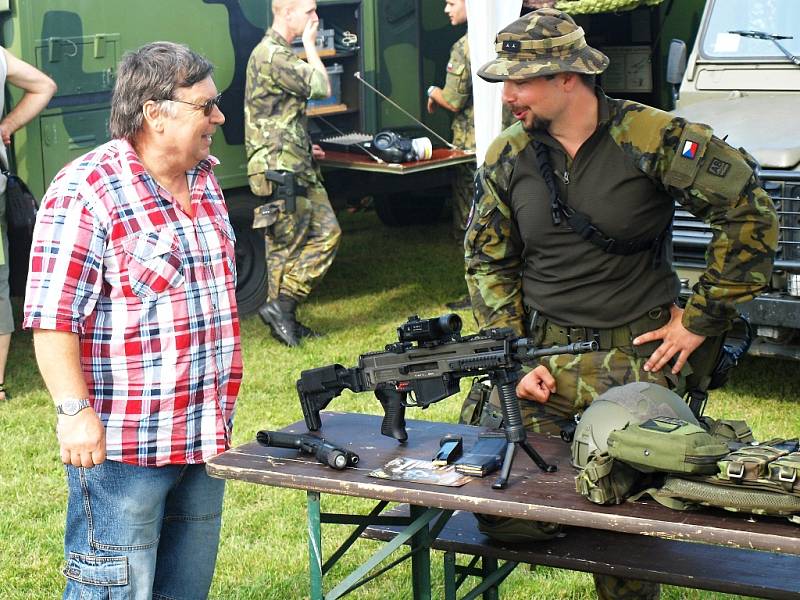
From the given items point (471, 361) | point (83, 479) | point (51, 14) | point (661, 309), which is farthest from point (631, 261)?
point (51, 14)

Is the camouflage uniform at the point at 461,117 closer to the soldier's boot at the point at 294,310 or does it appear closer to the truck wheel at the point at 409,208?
the soldier's boot at the point at 294,310

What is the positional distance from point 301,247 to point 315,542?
5.05 meters

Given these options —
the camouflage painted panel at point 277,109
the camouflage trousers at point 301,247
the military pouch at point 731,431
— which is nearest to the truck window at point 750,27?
the camouflage painted panel at point 277,109

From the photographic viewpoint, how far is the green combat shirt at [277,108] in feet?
26.8

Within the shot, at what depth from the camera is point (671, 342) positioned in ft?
13.2

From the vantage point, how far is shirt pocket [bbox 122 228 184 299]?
3336 millimetres

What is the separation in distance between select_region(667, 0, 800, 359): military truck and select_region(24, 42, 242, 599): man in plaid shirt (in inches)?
Answer: 130

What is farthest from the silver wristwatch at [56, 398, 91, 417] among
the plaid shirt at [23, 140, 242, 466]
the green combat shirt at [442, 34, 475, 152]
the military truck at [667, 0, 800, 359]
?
the green combat shirt at [442, 34, 475, 152]

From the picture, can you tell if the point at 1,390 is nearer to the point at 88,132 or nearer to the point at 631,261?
the point at 88,132

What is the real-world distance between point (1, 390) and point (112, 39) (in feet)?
7.34

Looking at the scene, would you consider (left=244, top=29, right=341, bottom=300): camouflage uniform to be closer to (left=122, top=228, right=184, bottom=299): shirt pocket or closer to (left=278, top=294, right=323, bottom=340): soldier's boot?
(left=278, top=294, right=323, bottom=340): soldier's boot

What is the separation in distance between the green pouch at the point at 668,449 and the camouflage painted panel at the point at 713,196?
37.1 inches

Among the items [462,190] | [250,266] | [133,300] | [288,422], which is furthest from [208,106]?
[462,190]

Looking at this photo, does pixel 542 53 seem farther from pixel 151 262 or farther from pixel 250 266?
pixel 250 266
